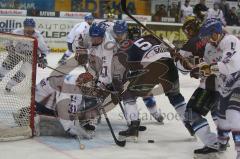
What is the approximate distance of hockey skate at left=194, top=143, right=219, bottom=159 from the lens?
4.71 m

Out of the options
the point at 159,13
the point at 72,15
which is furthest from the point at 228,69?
the point at 159,13

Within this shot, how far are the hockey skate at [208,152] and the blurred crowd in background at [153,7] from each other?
871 cm

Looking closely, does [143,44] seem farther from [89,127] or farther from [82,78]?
[89,127]

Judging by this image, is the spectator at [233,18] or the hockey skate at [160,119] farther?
the spectator at [233,18]

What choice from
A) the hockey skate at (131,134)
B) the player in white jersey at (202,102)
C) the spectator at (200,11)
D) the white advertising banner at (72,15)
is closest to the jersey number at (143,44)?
the player in white jersey at (202,102)

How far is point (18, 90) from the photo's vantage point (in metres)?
5.37

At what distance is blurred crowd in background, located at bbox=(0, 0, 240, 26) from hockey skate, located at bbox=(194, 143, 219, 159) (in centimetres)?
871

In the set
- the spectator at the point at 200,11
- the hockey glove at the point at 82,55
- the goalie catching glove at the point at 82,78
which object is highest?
the spectator at the point at 200,11

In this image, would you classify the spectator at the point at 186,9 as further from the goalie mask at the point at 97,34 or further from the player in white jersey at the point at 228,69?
the player in white jersey at the point at 228,69

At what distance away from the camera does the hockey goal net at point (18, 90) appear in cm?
509

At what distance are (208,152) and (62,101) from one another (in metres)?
1.43

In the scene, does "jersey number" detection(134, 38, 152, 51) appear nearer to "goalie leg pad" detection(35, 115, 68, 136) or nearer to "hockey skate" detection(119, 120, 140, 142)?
"hockey skate" detection(119, 120, 140, 142)

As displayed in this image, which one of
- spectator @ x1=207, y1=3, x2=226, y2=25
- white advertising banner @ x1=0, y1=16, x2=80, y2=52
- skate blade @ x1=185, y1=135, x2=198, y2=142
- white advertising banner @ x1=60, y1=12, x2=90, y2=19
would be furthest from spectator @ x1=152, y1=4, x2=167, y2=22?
skate blade @ x1=185, y1=135, x2=198, y2=142

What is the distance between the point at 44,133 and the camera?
5250 mm
